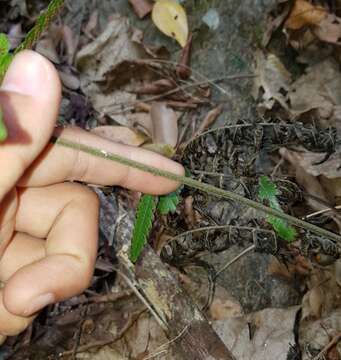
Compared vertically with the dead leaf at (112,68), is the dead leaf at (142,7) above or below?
above

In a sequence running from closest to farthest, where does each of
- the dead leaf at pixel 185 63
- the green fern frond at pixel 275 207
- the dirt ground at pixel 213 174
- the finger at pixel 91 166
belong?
the finger at pixel 91 166 → the green fern frond at pixel 275 207 → the dirt ground at pixel 213 174 → the dead leaf at pixel 185 63

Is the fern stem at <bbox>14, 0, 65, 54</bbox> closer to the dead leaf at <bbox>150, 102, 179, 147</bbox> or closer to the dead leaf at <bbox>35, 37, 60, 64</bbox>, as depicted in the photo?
the dead leaf at <bbox>150, 102, 179, 147</bbox>

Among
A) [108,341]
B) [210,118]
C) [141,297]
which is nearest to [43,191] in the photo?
[141,297]

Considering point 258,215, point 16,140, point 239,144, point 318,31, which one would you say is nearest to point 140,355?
point 258,215

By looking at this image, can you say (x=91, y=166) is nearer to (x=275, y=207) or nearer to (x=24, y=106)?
(x=24, y=106)

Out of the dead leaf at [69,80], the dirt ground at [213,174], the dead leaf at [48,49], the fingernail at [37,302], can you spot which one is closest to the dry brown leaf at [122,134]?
the dirt ground at [213,174]

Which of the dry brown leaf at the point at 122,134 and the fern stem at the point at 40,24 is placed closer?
the fern stem at the point at 40,24

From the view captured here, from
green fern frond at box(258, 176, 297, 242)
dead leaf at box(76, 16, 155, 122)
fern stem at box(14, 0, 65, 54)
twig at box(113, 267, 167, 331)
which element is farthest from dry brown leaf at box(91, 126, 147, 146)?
fern stem at box(14, 0, 65, 54)

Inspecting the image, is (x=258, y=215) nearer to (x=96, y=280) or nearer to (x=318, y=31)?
(x=96, y=280)

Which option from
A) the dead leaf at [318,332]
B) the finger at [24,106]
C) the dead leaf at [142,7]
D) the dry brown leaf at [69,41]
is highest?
the finger at [24,106]

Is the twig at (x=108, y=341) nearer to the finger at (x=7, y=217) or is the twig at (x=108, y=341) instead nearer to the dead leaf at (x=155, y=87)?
the finger at (x=7, y=217)
